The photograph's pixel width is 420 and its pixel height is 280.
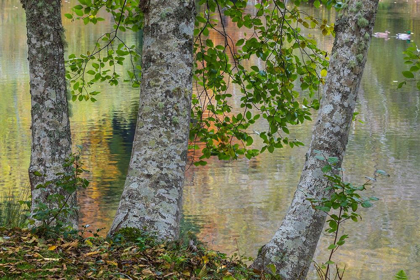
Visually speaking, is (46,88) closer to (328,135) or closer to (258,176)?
(328,135)

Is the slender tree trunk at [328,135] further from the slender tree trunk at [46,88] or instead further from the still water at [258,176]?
the still water at [258,176]

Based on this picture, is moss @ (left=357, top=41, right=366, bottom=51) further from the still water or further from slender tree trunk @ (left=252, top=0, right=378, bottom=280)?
the still water

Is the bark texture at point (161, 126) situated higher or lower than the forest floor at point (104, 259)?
higher

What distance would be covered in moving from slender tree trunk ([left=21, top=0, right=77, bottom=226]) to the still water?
4.16 metres

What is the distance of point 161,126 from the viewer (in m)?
3.78

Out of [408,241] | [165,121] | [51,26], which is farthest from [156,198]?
[408,241]

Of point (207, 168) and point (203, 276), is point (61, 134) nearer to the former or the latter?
point (203, 276)

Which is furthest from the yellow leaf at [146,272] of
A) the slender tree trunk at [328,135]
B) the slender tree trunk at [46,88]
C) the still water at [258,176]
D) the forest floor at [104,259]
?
the still water at [258,176]

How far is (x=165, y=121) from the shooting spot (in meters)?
3.78

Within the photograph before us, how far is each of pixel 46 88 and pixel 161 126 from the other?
1.46 meters

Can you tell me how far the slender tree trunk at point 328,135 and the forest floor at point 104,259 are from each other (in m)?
0.69

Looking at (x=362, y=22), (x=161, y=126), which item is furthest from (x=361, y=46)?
(x=161, y=126)

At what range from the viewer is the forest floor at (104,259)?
321 cm

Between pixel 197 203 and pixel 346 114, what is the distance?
24.6ft
